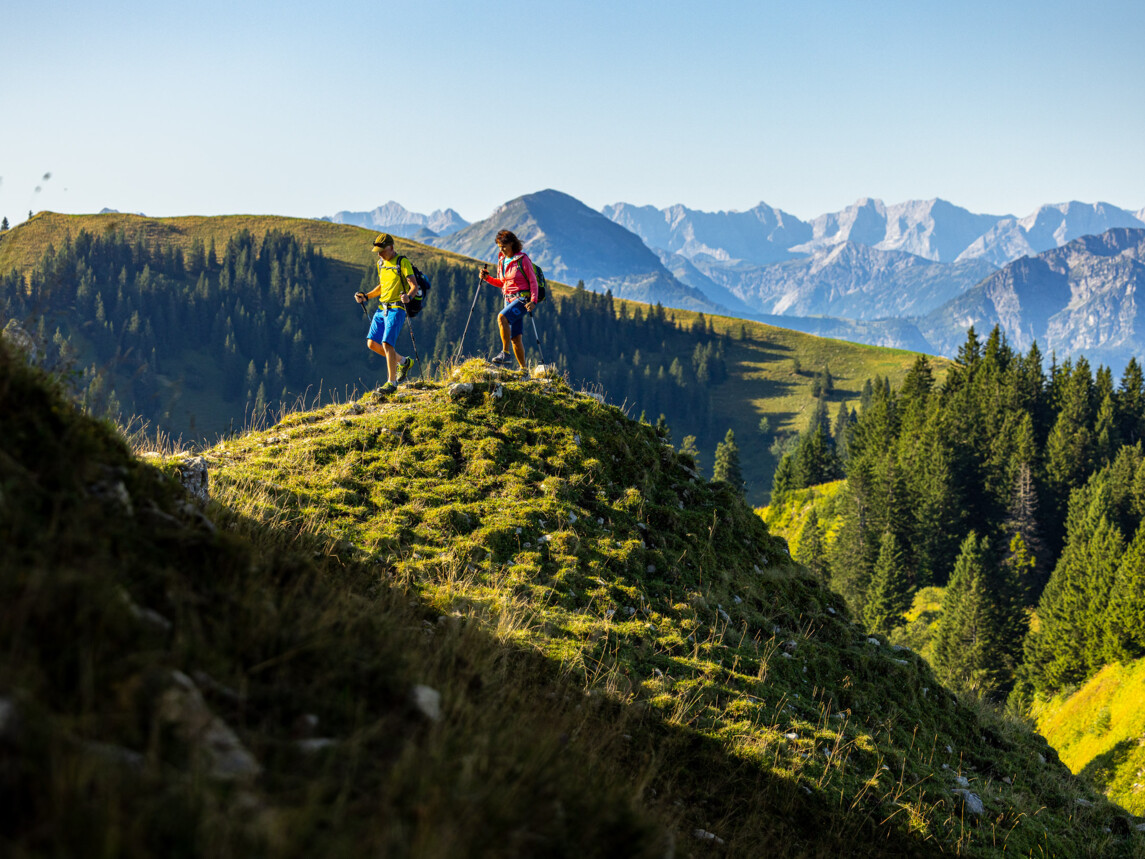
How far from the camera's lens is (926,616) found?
2899 inches

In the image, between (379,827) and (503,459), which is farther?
(503,459)

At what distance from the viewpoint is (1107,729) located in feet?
133

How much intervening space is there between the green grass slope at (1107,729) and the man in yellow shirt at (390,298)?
1108 inches

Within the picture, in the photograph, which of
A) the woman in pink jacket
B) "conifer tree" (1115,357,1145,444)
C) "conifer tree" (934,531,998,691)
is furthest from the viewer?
"conifer tree" (1115,357,1145,444)

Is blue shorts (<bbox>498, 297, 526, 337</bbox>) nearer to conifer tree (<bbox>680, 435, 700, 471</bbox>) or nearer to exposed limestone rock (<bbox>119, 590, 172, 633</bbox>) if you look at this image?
conifer tree (<bbox>680, 435, 700, 471</bbox>)

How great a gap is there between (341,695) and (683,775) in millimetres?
4191

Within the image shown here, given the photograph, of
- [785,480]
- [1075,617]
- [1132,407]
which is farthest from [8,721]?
[1132,407]

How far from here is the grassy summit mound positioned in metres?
2.89

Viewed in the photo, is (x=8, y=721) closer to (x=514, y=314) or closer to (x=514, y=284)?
(x=514, y=314)

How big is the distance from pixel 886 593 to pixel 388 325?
2673 inches

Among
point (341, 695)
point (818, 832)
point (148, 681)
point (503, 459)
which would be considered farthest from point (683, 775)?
point (503, 459)

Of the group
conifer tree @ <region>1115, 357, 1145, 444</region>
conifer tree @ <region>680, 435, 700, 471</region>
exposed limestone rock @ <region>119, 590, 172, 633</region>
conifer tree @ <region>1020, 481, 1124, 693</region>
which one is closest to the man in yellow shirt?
conifer tree @ <region>680, 435, 700, 471</region>

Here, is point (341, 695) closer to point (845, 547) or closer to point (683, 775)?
point (683, 775)

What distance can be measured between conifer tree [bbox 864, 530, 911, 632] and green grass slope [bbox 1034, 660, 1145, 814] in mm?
14430
